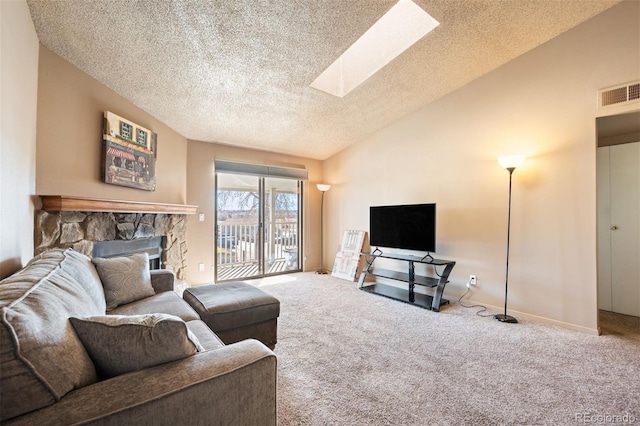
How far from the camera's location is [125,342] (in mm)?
909

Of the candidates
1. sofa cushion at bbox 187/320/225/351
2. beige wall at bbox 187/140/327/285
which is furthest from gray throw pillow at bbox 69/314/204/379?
beige wall at bbox 187/140/327/285

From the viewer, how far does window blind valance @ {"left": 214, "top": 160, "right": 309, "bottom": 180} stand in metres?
4.50

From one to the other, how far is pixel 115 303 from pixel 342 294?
107 inches

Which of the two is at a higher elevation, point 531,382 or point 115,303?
point 115,303

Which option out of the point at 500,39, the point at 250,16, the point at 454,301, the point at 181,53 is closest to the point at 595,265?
the point at 454,301

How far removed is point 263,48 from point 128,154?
1.77 meters

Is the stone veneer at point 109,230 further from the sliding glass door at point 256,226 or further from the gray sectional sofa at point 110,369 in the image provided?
the gray sectional sofa at point 110,369

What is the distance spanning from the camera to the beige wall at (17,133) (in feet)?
4.74

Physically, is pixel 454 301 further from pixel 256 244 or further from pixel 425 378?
pixel 256 244

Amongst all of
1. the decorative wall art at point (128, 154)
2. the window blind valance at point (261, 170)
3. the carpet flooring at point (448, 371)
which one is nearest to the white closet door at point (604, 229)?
the carpet flooring at point (448, 371)

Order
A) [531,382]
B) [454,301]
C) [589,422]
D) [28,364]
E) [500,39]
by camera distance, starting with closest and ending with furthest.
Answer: [28,364]
[589,422]
[531,382]
[500,39]
[454,301]

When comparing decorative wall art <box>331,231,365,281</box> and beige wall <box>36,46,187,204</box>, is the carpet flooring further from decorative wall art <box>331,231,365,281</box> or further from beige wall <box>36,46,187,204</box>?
beige wall <box>36,46,187,204</box>

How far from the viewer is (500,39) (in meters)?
2.78

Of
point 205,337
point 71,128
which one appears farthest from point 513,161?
point 71,128
